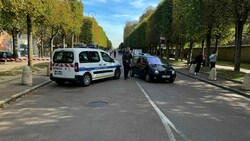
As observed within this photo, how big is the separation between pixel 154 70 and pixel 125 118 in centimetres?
829

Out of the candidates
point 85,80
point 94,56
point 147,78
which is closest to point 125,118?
point 85,80

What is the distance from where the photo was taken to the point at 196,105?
29.9 feet

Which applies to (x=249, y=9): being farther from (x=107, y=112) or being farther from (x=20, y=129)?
(x=20, y=129)

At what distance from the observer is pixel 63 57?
1339cm

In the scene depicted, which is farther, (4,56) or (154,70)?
(4,56)

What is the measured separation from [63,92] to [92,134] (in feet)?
20.6

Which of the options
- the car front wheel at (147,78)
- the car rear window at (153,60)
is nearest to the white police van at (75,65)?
the car front wheel at (147,78)

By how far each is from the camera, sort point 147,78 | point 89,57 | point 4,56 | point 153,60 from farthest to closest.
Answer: point 4,56, point 153,60, point 147,78, point 89,57

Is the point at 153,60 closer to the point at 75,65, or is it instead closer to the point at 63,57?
the point at 75,65

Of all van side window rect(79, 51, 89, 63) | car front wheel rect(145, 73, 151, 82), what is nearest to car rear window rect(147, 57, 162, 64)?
car front wheel rect(145, 73, 151, 82)

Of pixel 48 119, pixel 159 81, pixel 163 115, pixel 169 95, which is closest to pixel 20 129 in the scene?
pixel 48 119

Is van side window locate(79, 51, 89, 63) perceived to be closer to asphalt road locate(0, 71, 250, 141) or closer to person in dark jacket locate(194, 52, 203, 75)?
asphalt road locate(0, 71, 250, 141)

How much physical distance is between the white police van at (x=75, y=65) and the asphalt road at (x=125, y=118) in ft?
7.58

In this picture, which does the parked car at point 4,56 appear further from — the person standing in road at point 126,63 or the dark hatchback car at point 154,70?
the dark hatchback car at point 154,70
